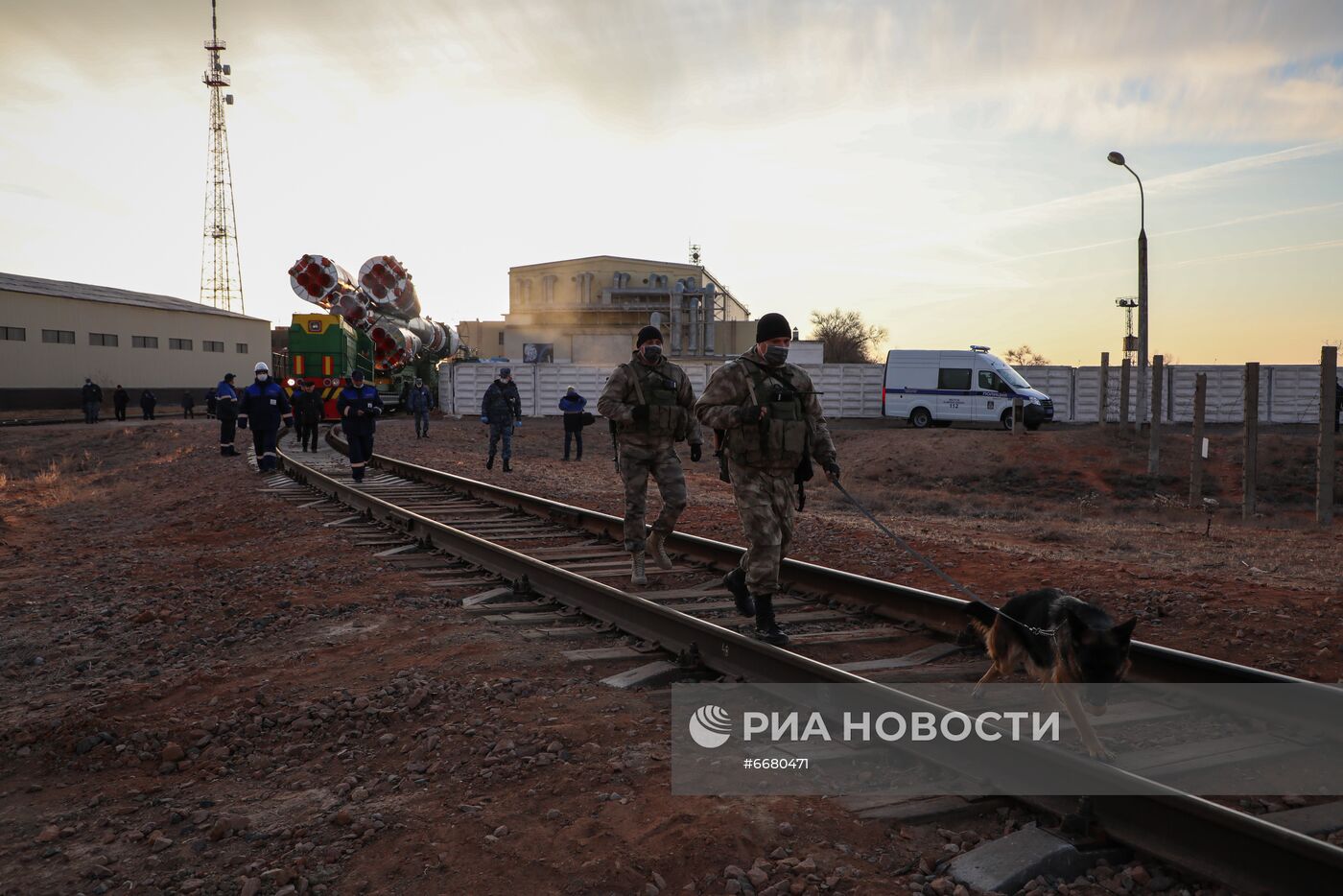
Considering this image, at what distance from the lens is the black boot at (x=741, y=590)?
6.05 metres

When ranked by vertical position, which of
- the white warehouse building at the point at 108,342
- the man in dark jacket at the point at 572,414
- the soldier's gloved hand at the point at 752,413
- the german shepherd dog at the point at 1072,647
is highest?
the white warehouse building at the point at 108,342

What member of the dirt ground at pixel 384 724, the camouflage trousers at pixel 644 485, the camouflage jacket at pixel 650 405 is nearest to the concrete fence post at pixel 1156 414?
the dirt ground at pixel 384 724

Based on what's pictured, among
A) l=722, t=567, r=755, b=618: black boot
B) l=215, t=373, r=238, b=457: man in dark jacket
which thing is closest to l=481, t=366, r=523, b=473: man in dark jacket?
l=215, t=373, r=238, b=457: man in dark jacket

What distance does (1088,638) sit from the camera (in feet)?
11.8

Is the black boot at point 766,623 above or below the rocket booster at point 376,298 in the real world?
below

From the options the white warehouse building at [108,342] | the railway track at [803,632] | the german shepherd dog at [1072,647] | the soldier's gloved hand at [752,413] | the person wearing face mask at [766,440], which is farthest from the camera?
the white warehouse building at [108,342]

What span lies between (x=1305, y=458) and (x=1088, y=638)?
22.8m

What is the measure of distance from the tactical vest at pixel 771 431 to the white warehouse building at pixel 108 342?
46.2 metres

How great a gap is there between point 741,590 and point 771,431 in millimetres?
1281

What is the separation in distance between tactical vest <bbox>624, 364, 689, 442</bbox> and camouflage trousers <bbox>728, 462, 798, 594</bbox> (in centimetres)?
171

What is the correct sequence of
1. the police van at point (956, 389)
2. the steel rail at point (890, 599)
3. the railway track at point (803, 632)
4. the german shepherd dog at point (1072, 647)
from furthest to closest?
the police van at point (956, 389) → the steel rail at point (890, 599) → the german shepherd dog at point (1072, 647) → the railway track at point (803, 632)

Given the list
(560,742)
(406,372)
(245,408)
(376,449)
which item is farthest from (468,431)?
(560,742)

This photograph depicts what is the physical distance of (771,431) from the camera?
5.32 meters

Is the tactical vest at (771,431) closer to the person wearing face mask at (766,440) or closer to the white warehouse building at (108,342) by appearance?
the person wearing face mask at (766,440)
